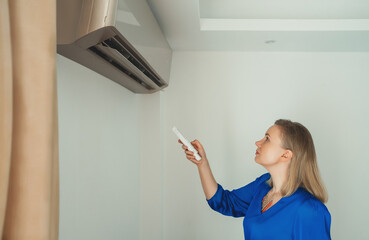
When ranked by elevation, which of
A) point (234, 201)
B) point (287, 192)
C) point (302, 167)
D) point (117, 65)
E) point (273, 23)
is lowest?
point (234, 201)

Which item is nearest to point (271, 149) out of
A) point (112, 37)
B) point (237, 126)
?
point (237, 126)

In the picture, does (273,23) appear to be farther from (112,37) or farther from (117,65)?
(112,37)

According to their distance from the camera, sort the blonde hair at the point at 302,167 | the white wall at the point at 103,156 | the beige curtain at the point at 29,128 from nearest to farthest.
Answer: the beige curtain at the point at 29,128, the white wall at the point at 103,156, the blonde hair at the point at 302,167

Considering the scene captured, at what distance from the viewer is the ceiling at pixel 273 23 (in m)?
1.83

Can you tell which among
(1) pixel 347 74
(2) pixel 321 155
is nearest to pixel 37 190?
(2) pixel 321 155

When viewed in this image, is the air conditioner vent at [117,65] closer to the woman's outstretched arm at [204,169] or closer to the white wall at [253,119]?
the woman's outstretched arm at [204,169]

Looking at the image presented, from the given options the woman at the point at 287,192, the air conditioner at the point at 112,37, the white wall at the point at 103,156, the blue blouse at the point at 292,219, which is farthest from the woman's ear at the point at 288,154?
the white wall at the point at 103,156

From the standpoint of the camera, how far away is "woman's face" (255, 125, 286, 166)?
Answer: 5.00 feet

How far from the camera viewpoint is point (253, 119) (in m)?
2.29

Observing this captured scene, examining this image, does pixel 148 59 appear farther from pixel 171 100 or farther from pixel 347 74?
pixel 347 74

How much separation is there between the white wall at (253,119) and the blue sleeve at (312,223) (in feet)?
2.98

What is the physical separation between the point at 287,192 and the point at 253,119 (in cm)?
90

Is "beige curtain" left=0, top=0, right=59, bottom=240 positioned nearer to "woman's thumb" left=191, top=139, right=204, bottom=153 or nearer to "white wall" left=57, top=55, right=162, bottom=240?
"white wall" left=57, top=55, right=162, bottom=240

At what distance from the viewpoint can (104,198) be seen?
61.2 inches
